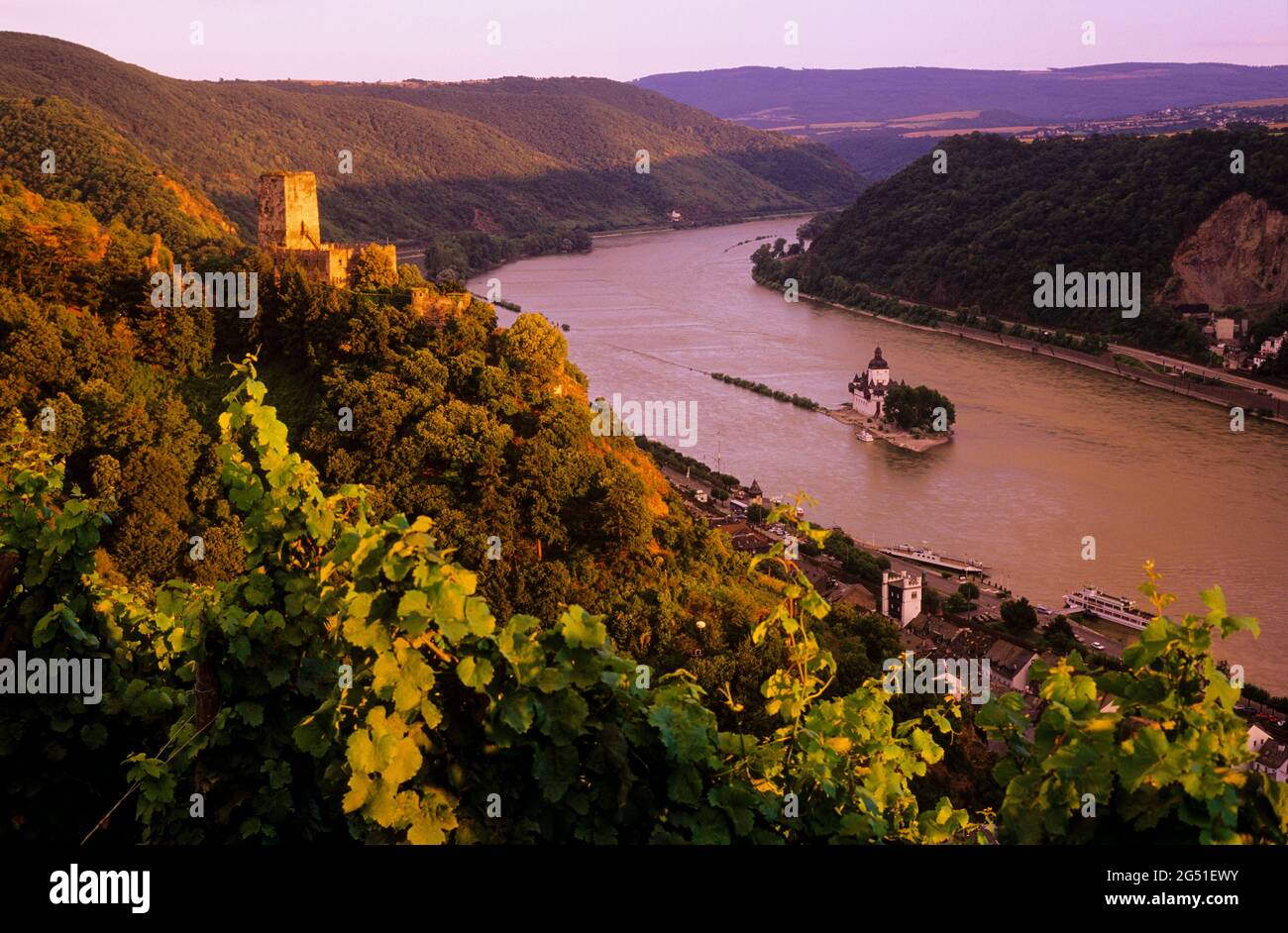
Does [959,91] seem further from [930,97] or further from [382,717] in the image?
[382,717]

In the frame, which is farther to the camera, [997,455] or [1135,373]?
[1135,373]

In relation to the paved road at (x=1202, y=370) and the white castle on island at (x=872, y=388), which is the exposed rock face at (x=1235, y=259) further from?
the white castle on island at (x=872, y=388)

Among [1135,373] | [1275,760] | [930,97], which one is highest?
[930,97]

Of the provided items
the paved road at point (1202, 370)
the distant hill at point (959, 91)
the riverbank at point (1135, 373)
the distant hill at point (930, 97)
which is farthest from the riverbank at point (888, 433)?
the distant hill at point (959, 91)

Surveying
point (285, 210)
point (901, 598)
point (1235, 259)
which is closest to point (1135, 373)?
point (1235, 259)

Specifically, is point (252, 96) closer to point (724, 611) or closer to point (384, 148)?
point (384, 148)

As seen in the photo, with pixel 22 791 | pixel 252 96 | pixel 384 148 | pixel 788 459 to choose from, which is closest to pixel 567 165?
pixel 384 148
